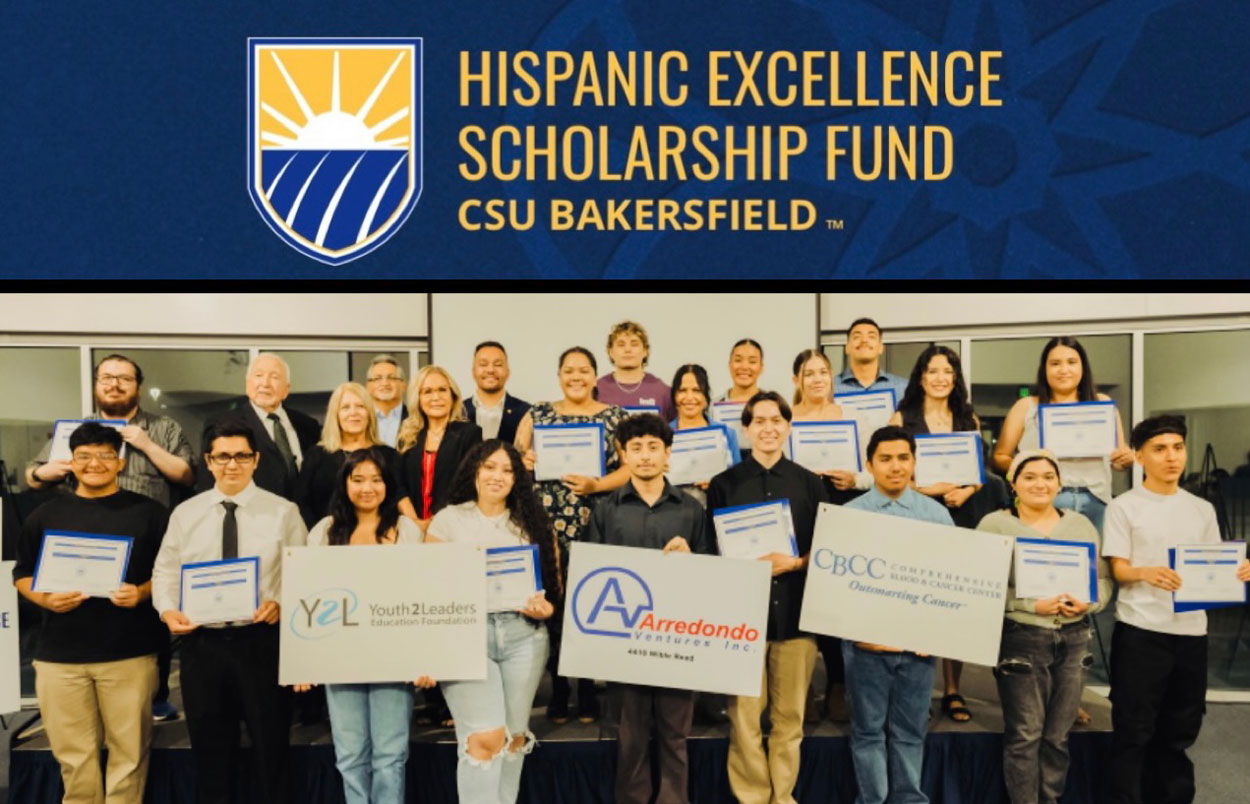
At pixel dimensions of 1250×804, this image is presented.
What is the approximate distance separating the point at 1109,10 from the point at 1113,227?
919 mm

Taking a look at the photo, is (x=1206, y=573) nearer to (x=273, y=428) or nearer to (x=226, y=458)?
(x=226, y=458)

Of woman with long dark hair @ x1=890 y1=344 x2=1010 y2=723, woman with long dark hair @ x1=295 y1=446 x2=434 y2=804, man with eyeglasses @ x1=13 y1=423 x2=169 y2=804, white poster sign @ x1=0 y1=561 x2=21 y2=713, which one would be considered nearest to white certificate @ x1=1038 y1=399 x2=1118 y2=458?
woman with long dark hair @ x1=890 y1=344 x2=1010 y2=723

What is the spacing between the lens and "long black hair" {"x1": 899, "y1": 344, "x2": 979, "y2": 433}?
4145mm

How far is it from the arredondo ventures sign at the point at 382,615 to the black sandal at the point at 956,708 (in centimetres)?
206

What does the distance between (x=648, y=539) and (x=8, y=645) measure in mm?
2653

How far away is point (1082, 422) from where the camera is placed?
404 centimetres

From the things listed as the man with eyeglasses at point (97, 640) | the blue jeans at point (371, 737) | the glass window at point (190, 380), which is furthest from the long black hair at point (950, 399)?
the glass window at point (190, 380)

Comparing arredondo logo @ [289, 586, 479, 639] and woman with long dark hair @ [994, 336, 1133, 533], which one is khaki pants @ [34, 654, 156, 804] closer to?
arredondo logo @ [289, 586, 479, 639]

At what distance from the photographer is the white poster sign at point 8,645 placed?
3.86 meters

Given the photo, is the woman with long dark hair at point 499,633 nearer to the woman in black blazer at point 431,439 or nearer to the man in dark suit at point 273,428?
the woman in black blazer at point 431,439

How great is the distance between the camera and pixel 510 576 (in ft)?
11.7

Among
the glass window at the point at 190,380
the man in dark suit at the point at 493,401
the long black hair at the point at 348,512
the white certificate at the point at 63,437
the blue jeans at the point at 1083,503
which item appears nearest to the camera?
the long black hair at the point at 348,512

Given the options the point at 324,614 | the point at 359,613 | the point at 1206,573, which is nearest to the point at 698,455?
the point at 359,613

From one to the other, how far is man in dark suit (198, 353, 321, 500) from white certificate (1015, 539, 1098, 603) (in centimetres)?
298
